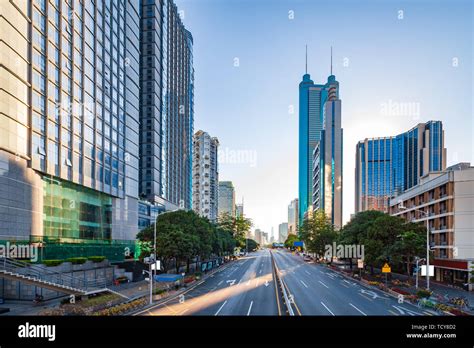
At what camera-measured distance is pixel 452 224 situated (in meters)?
52.1

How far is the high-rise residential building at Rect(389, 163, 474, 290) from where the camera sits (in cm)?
4925

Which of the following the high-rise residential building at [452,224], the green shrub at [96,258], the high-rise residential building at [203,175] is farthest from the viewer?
the high-rise residential building at [203,175]

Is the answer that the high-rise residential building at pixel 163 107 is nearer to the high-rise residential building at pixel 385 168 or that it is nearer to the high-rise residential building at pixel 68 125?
the high-rise residential building at pixel 68 125

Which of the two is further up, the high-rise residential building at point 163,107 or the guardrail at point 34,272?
the high-rise residential building at point 163,107

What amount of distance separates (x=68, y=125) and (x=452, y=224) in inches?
2273

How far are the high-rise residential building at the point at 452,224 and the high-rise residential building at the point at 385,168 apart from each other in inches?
1765

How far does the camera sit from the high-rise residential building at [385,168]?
11270 cm

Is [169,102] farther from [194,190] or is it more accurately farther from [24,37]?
[24,37]

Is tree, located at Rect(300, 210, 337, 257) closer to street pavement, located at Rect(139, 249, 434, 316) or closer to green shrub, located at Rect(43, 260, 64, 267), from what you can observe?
street pavement, located at Rect(139, 249, 434, 316)

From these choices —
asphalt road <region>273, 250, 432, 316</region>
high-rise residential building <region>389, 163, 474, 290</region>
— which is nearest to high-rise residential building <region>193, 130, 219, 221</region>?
high-rise residential building <region>389, 163, 474, 290</region>

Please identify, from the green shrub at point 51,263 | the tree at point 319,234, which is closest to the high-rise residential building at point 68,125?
the green shrub at point 51,263

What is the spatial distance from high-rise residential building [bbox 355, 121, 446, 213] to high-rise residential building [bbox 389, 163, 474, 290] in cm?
4484

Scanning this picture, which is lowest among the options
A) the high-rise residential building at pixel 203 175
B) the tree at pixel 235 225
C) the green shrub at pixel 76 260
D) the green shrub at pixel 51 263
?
the tree at pixel 235 225
